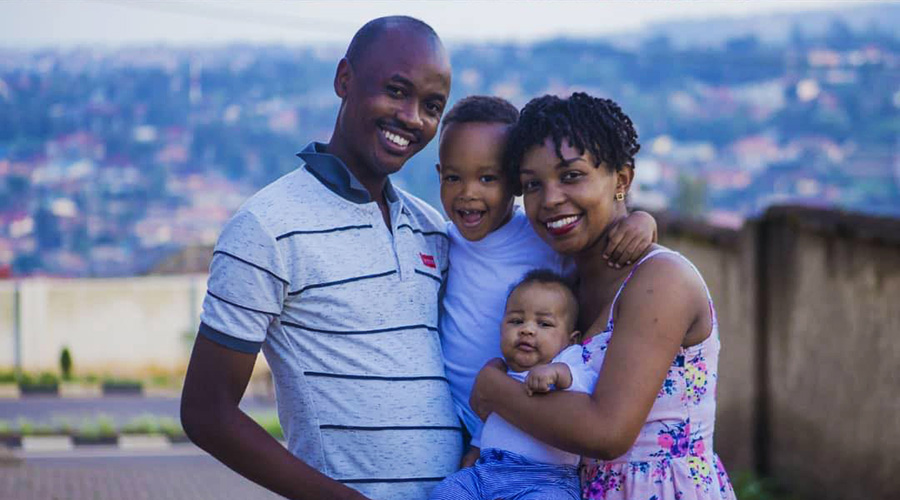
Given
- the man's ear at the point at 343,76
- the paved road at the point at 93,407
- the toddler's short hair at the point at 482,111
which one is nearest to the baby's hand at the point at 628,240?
the toddler's short hair at the point at 482,111

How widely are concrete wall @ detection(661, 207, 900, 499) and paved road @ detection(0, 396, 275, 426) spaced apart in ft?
31.4

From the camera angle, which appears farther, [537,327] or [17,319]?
[17,319]

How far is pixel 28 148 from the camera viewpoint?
26.4 meters

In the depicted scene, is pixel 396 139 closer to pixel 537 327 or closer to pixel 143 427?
pixel 537 327

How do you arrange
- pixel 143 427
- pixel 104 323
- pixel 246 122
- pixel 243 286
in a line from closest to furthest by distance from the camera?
pixel 243 286 < pixel 143 427 < pixel 104 323 < pixel 246 122

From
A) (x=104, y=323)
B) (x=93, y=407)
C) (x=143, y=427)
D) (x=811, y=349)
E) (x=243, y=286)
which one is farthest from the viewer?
(x=104, y=323)

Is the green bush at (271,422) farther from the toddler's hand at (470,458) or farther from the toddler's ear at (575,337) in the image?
the toddler's ear at (575,337)

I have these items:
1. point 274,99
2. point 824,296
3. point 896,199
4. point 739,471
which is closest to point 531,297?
point 824,296

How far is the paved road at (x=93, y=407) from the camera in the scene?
16609 millimetres

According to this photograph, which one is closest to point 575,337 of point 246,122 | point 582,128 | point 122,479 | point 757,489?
point 582,128

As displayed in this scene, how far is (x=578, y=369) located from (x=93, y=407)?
16.4 m

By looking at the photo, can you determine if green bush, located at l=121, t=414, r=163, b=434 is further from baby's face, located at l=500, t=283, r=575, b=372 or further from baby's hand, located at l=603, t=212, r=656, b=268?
baby's hand, located at l=603, t=212, r=656, b=268

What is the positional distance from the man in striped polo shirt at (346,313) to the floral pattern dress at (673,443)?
1.49 feet

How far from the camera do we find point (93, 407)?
17.9 m
